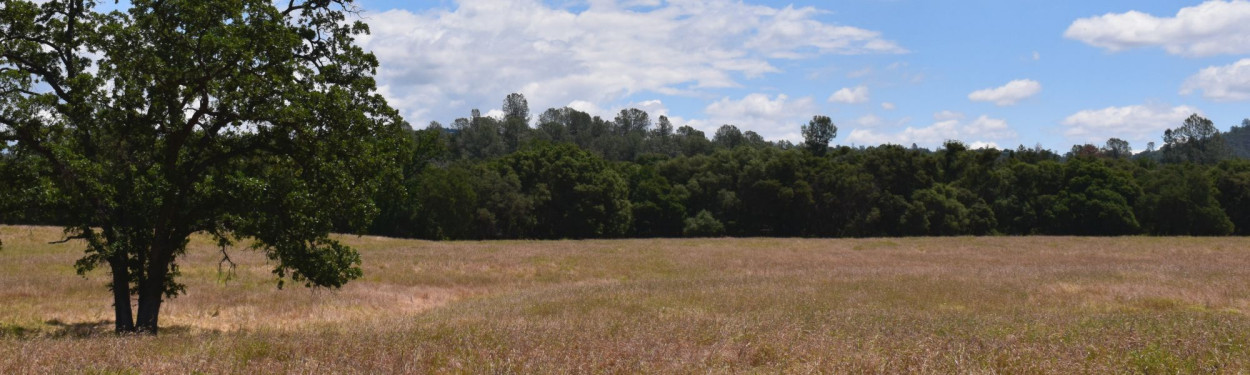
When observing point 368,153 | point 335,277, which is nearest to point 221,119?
point 368,153

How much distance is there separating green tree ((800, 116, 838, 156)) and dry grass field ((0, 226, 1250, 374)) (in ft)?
300

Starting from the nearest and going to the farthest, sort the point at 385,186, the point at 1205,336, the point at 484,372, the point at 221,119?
1. the point at 484,372
2. the point at 1205,336
3. the point at 221,119
4. the point at 385,186

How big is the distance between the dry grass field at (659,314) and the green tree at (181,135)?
81.7 inches

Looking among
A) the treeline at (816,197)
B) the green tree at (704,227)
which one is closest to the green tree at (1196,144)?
the treeline at (816,197)

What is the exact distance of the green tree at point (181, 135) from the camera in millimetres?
13844

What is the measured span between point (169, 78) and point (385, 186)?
4.45 metres

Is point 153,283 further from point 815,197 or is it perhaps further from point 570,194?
point 815,197

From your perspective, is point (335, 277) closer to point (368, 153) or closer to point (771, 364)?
point (368, 153)

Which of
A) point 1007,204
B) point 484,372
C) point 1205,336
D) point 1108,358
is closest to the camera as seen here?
point 484,372

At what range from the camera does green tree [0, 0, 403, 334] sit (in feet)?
45.4

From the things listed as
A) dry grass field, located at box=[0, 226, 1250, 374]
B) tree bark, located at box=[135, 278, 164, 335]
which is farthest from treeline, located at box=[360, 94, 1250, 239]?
tree bark, located at box=[135, 278, 164, 335]

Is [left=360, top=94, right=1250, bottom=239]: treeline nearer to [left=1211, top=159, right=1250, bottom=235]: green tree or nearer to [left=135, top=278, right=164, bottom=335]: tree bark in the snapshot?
[left=1211, top=159, right=1250, bottom=235]: green tree

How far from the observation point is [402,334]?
9984 mm

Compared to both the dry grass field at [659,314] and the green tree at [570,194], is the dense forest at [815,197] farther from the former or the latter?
the dry grass field at [659,314]
